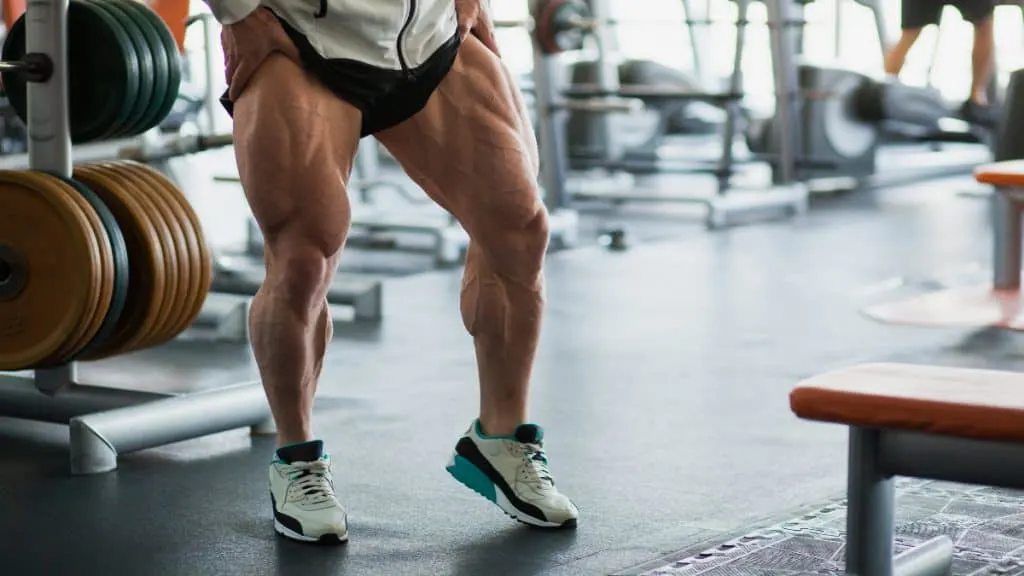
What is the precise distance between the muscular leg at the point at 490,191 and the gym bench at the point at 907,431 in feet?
1.75

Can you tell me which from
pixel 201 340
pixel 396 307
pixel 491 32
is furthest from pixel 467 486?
pixel 396 307

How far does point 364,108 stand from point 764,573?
790 millimetres

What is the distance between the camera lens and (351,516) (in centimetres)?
231

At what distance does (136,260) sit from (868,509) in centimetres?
146

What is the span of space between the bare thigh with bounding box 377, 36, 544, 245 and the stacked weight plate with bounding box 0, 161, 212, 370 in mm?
673

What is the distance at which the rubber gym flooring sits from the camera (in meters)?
2.12

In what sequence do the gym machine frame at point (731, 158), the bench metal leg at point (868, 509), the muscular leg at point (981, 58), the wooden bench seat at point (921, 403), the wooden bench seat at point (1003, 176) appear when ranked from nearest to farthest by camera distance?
the wooden bench seat at point (921, 403)
the bench metal leg at point (868, 509)
the wooden bench seat at point (1003, 176)
the gym machine frame at point (731, 158)
the muscular leg at point (981, 58)

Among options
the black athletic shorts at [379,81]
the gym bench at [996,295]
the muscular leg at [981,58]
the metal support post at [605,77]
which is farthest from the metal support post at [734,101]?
the black athletic shorts at [379,81]

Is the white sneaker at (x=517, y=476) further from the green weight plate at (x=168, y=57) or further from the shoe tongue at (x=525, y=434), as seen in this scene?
the green weight plate at (x=168, y=57)

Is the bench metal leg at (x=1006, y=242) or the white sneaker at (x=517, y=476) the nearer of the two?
the white sneaker at (x=517, y=476)

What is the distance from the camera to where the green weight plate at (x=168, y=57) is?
9.15 feet

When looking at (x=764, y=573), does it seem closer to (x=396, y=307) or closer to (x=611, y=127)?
(x=396, y=307)

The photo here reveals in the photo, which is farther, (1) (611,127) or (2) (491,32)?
(1) (611,127)

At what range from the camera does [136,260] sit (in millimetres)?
2713
